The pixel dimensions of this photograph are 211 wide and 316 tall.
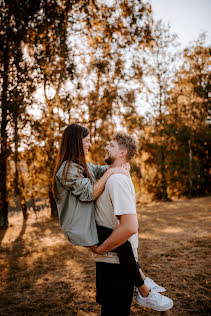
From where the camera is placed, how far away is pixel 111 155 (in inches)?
76.7

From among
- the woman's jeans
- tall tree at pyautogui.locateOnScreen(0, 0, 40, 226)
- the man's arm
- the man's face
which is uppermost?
tall tree at pyautogui.locateOnScreen(0, 0, 40, 226)

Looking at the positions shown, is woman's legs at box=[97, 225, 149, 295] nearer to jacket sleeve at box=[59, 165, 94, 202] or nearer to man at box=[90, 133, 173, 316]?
man at box=[90, 133, 173, 316]

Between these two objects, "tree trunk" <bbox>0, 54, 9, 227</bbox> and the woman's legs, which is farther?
"tree trunk" <bbox>0, 54, 9, 227</bbox>

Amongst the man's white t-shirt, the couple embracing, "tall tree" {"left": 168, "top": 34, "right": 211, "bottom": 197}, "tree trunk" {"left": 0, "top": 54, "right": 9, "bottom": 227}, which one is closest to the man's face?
the couple embracing

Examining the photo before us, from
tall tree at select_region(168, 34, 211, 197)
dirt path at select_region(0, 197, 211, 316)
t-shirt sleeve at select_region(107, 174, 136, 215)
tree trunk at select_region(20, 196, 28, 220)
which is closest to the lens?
t-shirt sleeve at select_region(107, 174, 136, 215)

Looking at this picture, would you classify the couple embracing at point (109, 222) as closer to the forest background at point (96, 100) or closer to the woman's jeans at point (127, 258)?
the woman's jeans at point (127, 258)

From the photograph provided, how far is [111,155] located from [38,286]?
9.90 ft

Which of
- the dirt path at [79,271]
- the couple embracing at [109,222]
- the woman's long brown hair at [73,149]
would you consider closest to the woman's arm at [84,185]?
the couple embracing at [109,222]

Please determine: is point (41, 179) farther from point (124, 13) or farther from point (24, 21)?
point (124, 13)

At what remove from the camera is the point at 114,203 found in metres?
1.55

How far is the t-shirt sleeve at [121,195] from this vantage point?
5.02ft

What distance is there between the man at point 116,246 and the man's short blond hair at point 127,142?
0.13 metres

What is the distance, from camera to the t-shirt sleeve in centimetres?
153

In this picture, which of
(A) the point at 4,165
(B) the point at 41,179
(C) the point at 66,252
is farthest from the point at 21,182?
(C) the point at 66,252
